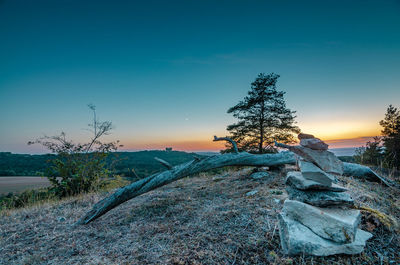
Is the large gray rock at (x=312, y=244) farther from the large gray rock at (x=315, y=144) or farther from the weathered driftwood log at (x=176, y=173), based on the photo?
the weathered driftwood log at (x=176, y=173)

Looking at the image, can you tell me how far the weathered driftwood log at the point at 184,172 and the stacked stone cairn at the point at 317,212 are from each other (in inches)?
98.5

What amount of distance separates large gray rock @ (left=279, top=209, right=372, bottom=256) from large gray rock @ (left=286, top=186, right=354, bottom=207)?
425 mm

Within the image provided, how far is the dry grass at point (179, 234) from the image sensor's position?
6.94 ft

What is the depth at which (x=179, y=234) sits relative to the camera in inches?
107

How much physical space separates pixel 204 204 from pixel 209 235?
55.8 inches

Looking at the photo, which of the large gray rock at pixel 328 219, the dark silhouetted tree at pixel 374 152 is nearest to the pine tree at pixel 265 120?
the dark silhouetted tree at pixel 374 152

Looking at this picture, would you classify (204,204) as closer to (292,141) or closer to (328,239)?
(328,239)

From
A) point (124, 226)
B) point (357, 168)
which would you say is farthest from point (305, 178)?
point (357, 168)

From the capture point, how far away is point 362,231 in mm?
2326

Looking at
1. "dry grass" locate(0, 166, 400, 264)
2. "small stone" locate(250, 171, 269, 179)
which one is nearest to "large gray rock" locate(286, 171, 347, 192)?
"dry grass" locate(0, 166, 400, 264)

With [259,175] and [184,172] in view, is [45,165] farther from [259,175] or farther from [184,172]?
[259,175]

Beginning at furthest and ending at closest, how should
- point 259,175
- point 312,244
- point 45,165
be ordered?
point 45,165 → point 259,175 → point 312,244

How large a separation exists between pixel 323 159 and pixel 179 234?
262 centimetres

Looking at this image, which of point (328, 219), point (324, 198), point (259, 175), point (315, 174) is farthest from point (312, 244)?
point (259, 175)
